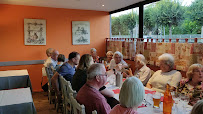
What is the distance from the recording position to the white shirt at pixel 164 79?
9.14 ft

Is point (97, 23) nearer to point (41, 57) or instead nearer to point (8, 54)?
point (41, 57)

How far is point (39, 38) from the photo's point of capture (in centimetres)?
504

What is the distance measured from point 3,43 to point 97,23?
291 cm

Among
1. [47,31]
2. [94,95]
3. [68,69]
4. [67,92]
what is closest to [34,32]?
[47,31]

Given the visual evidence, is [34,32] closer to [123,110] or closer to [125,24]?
[125,24]

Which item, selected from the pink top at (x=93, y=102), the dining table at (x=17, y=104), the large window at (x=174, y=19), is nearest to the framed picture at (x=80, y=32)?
the large window at (x=174, y=19)

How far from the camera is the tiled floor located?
12.5ft

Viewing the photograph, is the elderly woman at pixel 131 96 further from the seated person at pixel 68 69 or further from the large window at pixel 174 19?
the large window at pixel 174 19

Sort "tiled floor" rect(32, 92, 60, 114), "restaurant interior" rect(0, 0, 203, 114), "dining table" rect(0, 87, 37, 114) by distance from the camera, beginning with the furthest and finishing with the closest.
→ "tiled floor" rect(32, 92, 60, 114), "restaurant interior" rect(0, 0, 203, 114), "dining table" rect(0, 87, 37, 114)

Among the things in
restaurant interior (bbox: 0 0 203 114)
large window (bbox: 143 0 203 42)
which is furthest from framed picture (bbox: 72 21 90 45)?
large window (bbox: 143 0 203 42)

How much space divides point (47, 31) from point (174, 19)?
3548 mm

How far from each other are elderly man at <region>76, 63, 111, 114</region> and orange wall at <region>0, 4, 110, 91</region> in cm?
363

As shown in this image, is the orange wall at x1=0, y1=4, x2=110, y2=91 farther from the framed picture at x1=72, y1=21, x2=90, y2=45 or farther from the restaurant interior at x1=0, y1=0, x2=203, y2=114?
the framed picture at x1=72, y1=21, x2=90, y2=45

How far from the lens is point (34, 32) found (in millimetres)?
4965
